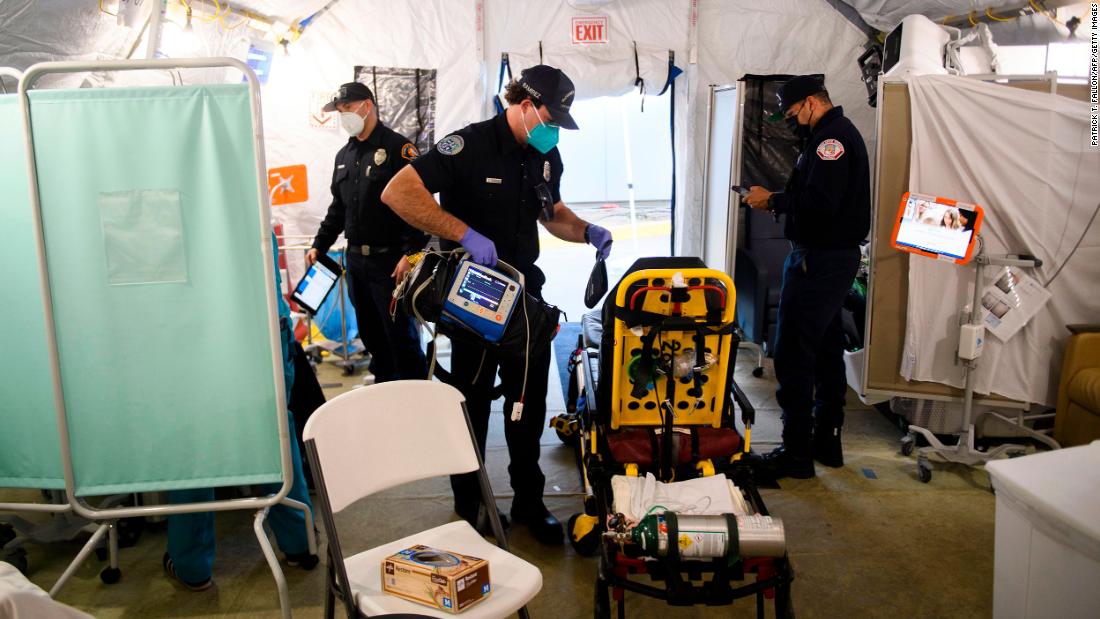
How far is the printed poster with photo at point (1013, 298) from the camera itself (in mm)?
3418

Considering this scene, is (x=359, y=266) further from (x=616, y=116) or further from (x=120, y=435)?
(x=616, y=116)

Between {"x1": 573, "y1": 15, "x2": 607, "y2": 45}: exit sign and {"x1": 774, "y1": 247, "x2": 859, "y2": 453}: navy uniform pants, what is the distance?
2.83 metres

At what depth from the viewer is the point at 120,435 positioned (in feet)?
6.86

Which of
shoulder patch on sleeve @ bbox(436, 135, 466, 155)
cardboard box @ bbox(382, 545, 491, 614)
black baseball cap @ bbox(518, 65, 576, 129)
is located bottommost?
cardboard box @ bbox(382, 545, 491, 614)

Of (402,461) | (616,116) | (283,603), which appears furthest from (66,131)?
(616,116)

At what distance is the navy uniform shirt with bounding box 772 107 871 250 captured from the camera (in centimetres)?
309

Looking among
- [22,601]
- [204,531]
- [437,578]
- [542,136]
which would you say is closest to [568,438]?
[542,136]

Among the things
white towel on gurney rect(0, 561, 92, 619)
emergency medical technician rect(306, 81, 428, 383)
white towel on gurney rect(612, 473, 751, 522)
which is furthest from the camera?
emergency medical technician rect(306, 81, 428, 383)

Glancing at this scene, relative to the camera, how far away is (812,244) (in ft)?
10.6

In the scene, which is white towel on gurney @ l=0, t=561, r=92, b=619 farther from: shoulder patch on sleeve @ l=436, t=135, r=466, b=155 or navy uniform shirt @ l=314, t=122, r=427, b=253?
navy uniform shirt @ l=314, t=122, r=427, b=253

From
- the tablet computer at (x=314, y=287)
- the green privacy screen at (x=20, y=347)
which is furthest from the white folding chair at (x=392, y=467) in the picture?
the tablet computer at (x=314, y=287)

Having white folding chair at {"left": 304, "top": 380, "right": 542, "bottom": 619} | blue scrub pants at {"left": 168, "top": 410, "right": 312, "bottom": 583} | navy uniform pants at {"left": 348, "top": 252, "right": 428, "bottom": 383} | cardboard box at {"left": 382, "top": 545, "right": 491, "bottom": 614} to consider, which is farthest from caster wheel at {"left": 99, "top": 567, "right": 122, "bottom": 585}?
navy uniform pants at {"left": 348, "top": 252, "right": 428, "bottom": 383}

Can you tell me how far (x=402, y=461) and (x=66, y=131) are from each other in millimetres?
1183

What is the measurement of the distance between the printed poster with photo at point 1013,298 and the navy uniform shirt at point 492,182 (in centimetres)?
216
